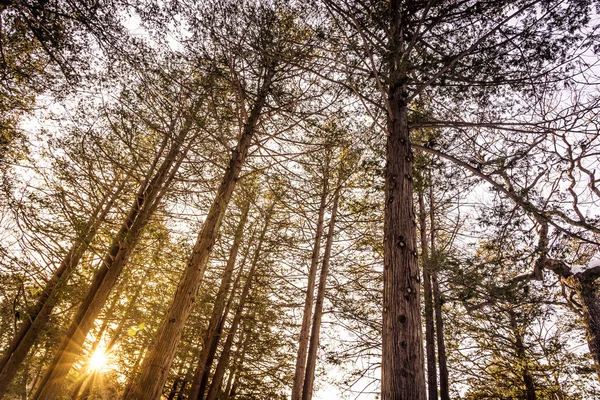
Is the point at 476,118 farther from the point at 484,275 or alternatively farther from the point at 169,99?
the point at 169,99

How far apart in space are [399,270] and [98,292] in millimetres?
6331

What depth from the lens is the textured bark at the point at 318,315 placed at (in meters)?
7.04

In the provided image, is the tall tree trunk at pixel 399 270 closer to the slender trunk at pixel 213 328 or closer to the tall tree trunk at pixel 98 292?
the tall tree trunk at pixel 98 292

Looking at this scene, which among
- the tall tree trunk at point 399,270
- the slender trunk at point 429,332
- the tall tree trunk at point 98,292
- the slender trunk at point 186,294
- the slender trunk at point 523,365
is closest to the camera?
the tall tree trunk at point 399,270

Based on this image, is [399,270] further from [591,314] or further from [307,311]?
[591,314]

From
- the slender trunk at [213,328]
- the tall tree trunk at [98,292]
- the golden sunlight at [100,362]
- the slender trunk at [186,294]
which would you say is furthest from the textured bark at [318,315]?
the golden sunlight at [100,362]

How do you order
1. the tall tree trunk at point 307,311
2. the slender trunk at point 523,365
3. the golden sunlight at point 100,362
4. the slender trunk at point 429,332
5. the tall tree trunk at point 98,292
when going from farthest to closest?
the golden sunlight at point 100,362 → the slender trunk at point 523,365 → the slender trunk at point 429,332 → the tall tree trunk at point 307,311 → the tall tree trunk at point 98,292

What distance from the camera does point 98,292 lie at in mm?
6043

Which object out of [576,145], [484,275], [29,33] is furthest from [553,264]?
[29,33]

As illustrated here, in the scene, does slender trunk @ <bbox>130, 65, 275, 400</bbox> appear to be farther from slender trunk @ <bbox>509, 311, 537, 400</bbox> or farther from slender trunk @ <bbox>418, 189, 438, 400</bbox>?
slender trunk @ <bbox>509, 311, 537, 400</bbox>

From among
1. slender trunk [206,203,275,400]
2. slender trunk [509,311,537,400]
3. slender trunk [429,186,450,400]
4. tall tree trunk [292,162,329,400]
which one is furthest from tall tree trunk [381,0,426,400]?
slender trunk [509,311,537,400]

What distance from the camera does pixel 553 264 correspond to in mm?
5559

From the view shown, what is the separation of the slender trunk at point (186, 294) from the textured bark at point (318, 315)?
3.56m

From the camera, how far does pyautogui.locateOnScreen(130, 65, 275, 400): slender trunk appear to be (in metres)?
3.78
